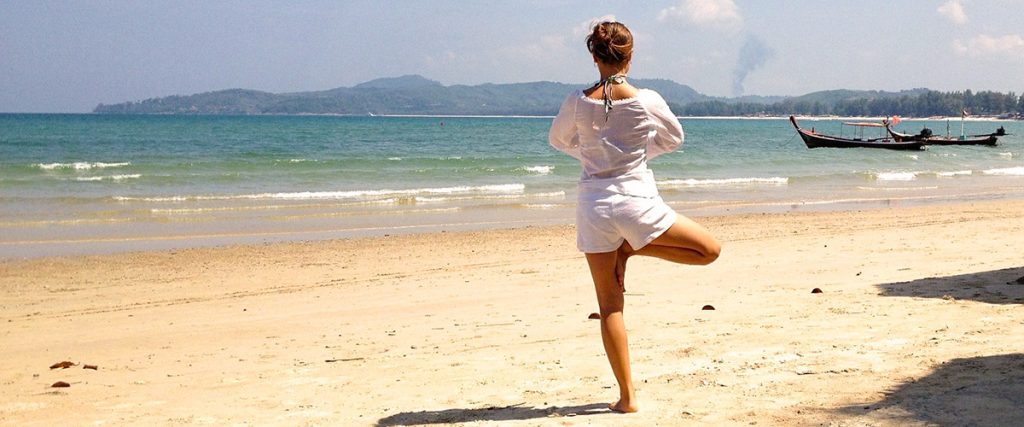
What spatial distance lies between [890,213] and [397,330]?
14.6 metres

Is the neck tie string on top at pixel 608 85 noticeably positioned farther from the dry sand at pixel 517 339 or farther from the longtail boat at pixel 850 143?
the longtail boat at pixel 850 143

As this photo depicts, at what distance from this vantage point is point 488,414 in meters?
4.87

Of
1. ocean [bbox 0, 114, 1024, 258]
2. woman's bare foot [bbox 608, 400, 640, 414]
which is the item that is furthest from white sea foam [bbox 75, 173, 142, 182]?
woman's bare foot [bbox 608, 400, 640, 414]

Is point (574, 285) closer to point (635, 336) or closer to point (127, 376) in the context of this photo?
point (635, 336)

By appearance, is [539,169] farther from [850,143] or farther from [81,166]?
[850,143]

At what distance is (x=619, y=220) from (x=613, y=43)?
0.73 meters

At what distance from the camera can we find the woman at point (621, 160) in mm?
4156

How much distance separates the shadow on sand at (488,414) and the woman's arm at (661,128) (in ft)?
4.22

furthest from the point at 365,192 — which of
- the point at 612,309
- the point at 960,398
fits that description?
the point at 960,398

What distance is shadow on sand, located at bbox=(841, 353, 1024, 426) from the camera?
4160 mm

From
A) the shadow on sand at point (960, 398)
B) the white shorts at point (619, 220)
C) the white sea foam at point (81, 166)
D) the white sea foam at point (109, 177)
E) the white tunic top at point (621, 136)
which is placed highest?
the white tunic top at point (621, 136)

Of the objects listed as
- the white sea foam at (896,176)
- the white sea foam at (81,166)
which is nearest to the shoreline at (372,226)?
the white sea foam at (896,176)

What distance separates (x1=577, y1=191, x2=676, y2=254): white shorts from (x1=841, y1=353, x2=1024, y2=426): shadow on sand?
122cm

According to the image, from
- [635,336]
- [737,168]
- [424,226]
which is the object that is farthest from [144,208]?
[737,168]
